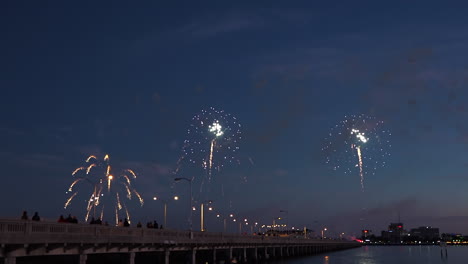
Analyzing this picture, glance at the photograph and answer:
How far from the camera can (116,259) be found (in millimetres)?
69750

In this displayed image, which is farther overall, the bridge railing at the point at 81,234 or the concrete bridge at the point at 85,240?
the concrete bridge at the point at 85,240

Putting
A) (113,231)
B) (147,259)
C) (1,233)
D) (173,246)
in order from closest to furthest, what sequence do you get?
(1,233) → (113,231) → (173,246) → (147,259)

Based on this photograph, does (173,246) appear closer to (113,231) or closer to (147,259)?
(113,231)

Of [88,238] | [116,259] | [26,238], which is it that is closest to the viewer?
[26,238]

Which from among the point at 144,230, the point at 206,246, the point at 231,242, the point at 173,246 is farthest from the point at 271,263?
the point at 144,230

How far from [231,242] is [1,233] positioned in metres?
54.8

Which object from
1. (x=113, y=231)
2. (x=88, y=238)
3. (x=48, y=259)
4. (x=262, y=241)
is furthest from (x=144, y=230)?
(x=262, y=241)

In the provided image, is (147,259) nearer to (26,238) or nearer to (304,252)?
(26,238)

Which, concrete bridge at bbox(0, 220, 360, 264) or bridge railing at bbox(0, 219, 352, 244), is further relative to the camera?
concrete bridge at bbox(0, 220, 360, 264)

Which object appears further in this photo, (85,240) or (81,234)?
(85,240)

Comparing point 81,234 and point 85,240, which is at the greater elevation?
point 81,234

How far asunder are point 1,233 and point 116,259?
41782mm

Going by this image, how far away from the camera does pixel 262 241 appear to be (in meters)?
105

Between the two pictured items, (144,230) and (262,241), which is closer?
(144,230)
